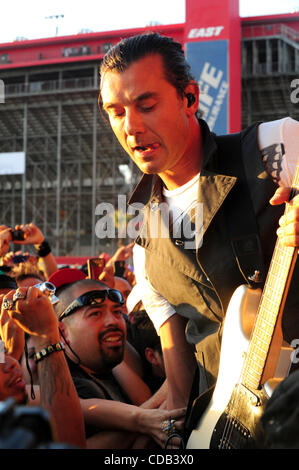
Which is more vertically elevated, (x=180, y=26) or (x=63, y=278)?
(x=180, y=26)

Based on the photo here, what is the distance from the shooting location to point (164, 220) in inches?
71.8

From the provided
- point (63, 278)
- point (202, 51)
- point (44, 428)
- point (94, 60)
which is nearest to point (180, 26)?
point (94, 60)

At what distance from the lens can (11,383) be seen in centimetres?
192

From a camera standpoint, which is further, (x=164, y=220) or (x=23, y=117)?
(x=23, y=117)

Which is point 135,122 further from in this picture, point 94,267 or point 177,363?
point 94,267

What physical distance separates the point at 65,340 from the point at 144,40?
4.91ft

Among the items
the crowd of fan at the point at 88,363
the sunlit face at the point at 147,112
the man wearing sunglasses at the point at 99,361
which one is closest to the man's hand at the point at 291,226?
the sunlit face at the point at 147,112

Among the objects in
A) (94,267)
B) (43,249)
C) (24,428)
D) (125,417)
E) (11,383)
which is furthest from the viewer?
(43,249)

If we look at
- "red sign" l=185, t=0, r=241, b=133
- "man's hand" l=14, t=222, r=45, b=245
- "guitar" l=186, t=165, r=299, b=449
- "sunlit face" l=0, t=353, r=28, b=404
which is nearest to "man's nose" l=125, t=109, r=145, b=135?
"guitar" l=186, t=165, r=299, b=449

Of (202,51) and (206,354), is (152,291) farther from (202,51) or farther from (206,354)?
(202,51)

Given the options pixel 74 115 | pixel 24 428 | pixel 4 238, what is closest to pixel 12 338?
pixel 4 238

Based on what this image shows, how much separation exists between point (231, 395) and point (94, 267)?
1.87 m

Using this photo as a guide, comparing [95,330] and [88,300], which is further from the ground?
[88,300]

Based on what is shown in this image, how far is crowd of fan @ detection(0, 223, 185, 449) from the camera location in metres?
1.79
